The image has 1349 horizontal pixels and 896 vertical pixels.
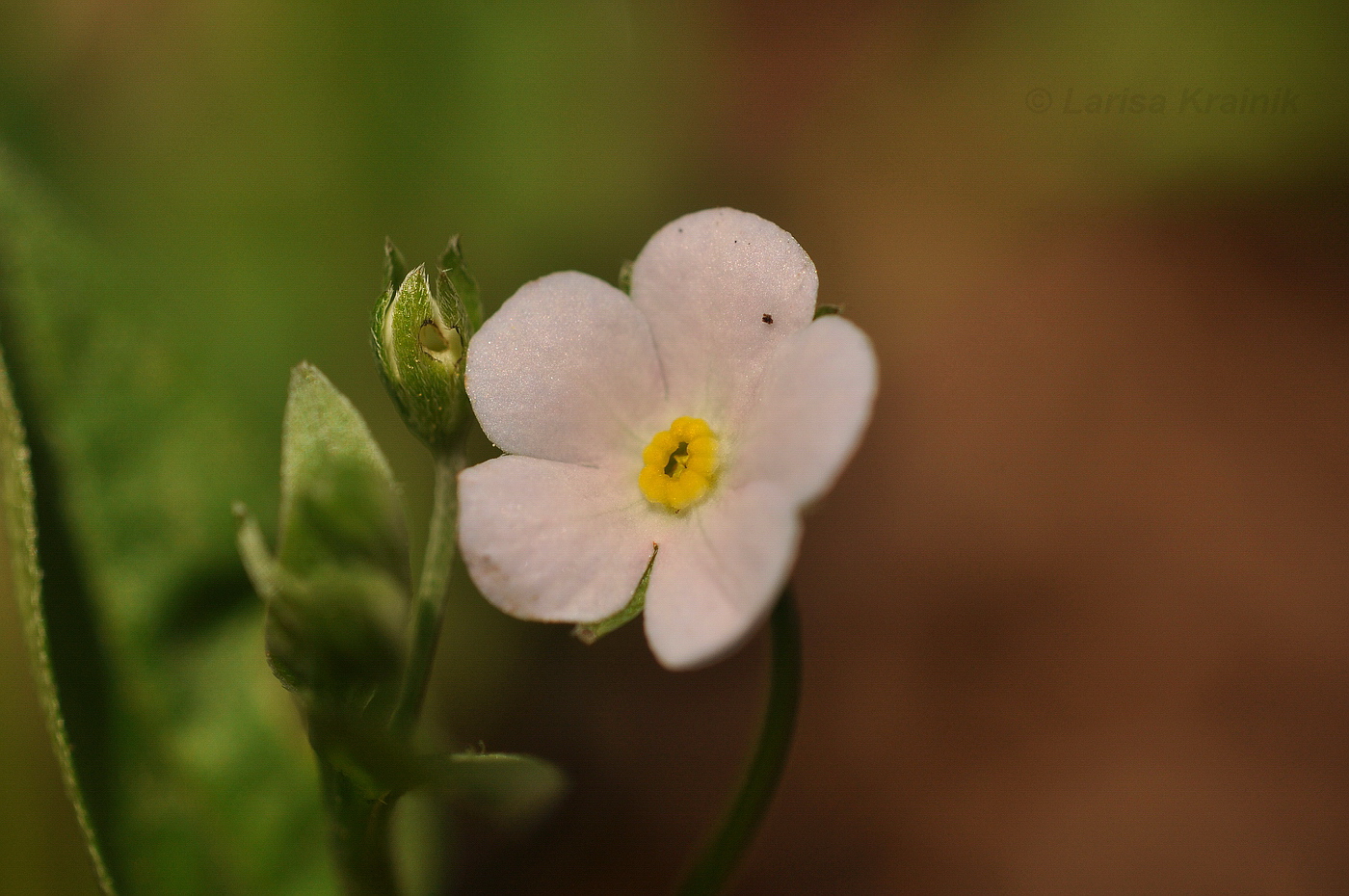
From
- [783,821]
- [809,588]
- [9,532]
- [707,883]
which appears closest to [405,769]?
[707,883]

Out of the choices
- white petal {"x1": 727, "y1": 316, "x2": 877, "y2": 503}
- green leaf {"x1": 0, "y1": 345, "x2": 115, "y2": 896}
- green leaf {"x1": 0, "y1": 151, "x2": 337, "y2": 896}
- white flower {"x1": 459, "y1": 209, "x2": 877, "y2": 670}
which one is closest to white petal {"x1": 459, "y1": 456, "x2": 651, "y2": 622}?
white flower {"x1": 459, "y1": 209, "x2": 877, "y2": 670}

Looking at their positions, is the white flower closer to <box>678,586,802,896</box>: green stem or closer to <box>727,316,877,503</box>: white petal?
<box>727,316,877,503</box>: white petal

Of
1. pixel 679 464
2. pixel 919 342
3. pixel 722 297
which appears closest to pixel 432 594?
pixel 679 464

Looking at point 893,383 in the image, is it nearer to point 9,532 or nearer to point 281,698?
point 281,698

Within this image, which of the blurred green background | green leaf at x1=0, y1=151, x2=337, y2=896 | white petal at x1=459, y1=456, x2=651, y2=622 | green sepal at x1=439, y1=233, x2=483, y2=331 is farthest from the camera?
the blurred green background

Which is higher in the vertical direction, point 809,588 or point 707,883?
point 707,883

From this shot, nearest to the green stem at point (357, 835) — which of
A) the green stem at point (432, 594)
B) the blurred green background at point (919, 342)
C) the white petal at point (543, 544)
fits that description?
the green stem at point (432, 594)

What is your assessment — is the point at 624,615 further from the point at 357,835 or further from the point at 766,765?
the point at 357,835
